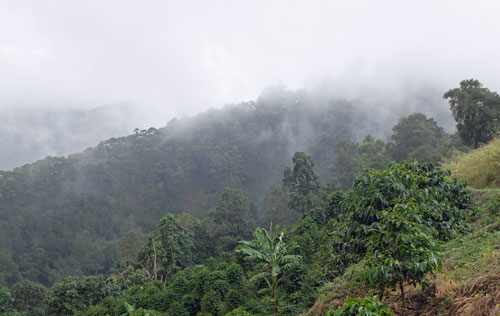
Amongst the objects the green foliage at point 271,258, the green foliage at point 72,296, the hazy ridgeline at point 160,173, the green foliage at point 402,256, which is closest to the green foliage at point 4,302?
the green foliage at point 72,296

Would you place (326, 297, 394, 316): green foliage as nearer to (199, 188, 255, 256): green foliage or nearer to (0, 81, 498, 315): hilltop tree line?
(0, 81, 498, 315): hilltop tree line

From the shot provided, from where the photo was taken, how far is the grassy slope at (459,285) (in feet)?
11.3

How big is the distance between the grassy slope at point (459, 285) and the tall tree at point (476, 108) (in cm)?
1407

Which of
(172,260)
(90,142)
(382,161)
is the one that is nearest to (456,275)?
(172,260)

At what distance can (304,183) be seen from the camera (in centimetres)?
2942

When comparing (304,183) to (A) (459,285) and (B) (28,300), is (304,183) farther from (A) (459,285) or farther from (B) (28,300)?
(A) (459,285)

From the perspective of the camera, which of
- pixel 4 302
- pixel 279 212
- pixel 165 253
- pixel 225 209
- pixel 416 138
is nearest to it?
pixel 4 302

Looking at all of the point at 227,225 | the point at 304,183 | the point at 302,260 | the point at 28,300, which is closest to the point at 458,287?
the point at 302,260

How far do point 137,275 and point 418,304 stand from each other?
56.6 ft

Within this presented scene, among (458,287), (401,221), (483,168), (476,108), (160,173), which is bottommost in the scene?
(458,287)

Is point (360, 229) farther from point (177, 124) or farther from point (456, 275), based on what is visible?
point (177, 124)

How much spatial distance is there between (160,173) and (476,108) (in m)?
48.3

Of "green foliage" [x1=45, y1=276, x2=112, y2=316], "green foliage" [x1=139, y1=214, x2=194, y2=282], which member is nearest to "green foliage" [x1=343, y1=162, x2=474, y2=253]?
"green foliage" [x1=45, y1=276, x2=112, y2=316]

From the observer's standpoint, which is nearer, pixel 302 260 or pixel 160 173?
pixel 302 260
